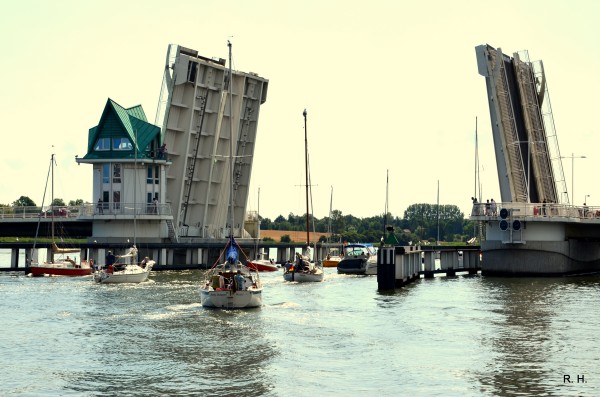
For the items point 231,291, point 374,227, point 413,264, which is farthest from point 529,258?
point 374,227

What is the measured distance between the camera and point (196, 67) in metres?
66.6

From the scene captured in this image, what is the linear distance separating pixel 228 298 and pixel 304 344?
28.9 ft

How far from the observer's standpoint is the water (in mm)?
A: 22109

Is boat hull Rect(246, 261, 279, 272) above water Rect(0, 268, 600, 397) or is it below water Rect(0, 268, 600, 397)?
above

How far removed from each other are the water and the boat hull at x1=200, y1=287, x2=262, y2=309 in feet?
1.81

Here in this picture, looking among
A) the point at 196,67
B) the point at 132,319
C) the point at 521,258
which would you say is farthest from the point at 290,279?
the point at 132,319

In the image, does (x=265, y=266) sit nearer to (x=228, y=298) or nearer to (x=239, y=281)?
(x=239, y=281)

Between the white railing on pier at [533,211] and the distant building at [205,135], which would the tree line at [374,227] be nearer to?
the distant building at [205,135]

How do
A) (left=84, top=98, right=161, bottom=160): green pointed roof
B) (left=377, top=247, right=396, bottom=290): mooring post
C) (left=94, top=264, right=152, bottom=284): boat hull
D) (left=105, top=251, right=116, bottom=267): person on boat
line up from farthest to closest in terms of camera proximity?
(left=84, top=98, right=161, bottom=160): green pointed roof → (left=105, top=251, right=116, bottom=267): person on boat → (left=94, top=264, right=152, bottom=284): boat hull → (left=377, top=247, right=396, bottom=290): mooring post

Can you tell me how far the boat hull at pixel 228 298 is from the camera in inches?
1442

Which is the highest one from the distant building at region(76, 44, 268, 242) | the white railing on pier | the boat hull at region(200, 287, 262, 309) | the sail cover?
the distant building at region(76, 44, 268, 242)

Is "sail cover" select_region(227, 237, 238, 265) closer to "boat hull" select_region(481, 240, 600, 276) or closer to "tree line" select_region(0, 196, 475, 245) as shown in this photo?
"boat hull" select_region(481, 240, 600, 276)

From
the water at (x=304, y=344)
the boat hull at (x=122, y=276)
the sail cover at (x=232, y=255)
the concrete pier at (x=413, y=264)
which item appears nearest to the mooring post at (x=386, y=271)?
the concrete pier at (x=413, y=264)

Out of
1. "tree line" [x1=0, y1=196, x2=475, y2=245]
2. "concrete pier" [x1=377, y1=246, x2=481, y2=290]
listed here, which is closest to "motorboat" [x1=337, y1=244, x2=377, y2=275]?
"concrete pier" [x1=377, y1=246, x2=481, y2=290]
